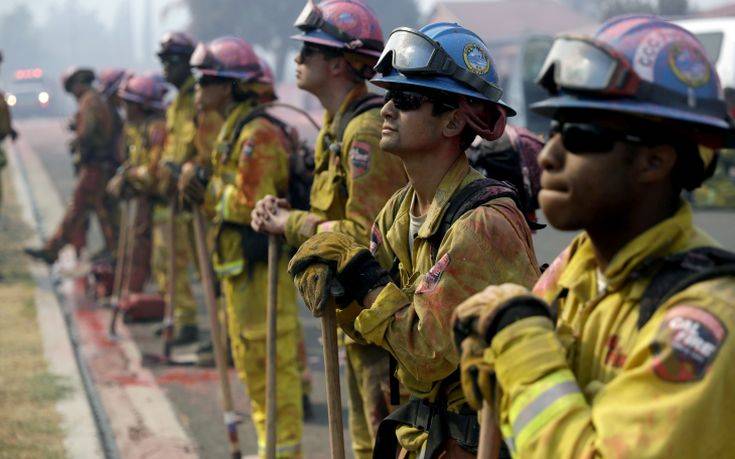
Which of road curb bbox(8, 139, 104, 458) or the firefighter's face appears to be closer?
road curb bbox(8, 139, 104, 458)

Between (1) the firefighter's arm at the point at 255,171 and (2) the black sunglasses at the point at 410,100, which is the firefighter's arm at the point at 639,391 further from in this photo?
(1) the firefighter's arm at the point at 255,171

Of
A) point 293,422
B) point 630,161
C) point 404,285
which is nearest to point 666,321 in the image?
point 630,161

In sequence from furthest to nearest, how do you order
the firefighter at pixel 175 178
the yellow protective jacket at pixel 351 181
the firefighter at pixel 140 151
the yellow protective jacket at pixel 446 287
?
the firefighter at pixel 140 151 → the firefighter at pixel 175 178 → the yellow protective jacket at pixel 351 181 → the yellow protective jacket at pixel 446 287

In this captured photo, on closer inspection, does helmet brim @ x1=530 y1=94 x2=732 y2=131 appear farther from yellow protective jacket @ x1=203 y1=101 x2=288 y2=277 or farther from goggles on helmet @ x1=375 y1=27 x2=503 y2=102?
yellow protective jacket @ x1=203 y1=101 x2=288 y2=277

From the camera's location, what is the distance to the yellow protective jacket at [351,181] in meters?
4.87

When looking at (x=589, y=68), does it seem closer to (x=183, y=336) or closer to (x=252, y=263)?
(x=252, y=263)

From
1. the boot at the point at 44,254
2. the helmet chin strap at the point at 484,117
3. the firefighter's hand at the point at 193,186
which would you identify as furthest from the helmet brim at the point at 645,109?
the boot at the point at 44,254

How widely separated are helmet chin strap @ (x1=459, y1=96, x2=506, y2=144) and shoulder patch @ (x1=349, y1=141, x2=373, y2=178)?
3.54ft

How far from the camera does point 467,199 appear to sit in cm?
361

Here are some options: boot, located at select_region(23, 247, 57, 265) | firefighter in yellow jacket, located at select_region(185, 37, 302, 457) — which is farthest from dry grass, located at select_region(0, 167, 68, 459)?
firefighter in yellow jacket, located at select_region(185, 37, 302, 457)

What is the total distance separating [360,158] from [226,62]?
2.85 meters

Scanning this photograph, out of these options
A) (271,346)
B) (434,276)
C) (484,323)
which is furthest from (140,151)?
(484,323)

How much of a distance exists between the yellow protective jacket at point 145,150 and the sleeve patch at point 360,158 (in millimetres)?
5478

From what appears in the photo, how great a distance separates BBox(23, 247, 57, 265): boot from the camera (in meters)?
12.9
